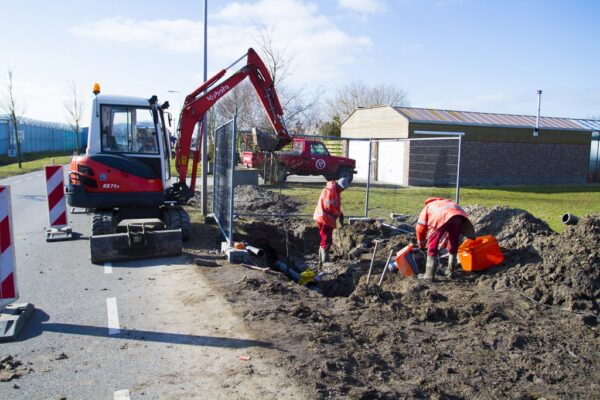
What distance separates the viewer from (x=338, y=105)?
190ft

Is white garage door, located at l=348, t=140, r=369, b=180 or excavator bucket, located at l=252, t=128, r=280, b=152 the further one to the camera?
white garage door, located at l=348, t=140, r=369, b=180

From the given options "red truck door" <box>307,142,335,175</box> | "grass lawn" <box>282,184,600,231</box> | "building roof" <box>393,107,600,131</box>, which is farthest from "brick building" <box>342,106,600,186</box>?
"grass lawn" <box>282,184,600,231</box>

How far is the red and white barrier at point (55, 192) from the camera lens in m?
9.95

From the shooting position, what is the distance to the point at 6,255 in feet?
18.4

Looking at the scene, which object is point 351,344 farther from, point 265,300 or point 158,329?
point 158,329

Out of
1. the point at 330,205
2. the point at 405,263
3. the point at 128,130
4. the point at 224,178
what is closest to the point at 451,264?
the point at 405,263

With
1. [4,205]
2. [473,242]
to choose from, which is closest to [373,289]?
[473,242]

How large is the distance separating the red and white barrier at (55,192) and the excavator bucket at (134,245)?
2.33 meters

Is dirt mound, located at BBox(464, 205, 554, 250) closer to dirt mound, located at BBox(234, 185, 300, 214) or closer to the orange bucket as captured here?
the orange bucket

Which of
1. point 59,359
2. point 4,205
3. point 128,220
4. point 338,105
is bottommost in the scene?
point 59,359

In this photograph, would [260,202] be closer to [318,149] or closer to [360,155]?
[318,149]

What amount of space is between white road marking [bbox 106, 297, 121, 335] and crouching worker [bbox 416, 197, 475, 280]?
4.19 m

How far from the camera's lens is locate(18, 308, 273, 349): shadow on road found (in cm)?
492

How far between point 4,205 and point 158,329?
7.30 ft
